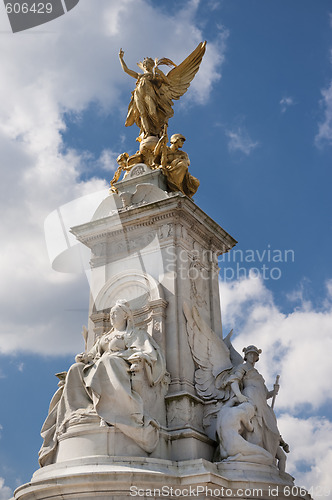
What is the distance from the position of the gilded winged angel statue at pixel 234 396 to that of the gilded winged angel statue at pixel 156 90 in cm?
541

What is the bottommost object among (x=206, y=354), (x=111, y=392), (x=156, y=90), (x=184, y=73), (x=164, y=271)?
(x=111, y=392)

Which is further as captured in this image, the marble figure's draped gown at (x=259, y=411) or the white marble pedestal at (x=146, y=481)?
the marble figure's draped gown at (x=259, y=411)

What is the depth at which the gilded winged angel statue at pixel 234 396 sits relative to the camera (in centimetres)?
1063

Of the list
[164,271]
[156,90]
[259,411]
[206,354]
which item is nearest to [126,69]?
[156,90]

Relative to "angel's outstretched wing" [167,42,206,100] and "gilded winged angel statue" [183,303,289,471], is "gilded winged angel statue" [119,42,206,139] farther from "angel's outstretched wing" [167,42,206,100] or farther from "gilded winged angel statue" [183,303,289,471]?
"gilded winged angel statue" [183,303,289,471]

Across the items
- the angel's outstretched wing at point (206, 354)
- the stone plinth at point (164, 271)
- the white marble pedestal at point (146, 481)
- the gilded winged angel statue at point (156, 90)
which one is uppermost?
the gilded winged angel statue at point (156, 90)

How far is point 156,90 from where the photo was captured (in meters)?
15.2

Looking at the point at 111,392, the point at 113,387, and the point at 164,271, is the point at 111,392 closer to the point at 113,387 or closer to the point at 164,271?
the point at 113,387

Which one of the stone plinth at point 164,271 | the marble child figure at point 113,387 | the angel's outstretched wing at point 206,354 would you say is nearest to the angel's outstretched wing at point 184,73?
the stone plinth at point 164,271

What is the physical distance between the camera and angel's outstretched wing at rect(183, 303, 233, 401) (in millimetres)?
11594

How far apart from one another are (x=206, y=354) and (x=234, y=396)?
112 centimetres

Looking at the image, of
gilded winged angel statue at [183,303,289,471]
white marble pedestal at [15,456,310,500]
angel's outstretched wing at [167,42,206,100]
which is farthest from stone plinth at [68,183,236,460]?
angel's outstretched wing at [167,42,206,100]

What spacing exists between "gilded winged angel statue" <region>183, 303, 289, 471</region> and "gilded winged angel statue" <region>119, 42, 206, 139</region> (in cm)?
541

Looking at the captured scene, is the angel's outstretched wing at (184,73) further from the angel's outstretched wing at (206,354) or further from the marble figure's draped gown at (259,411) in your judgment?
the marble figure's draped gown at (259,411)
